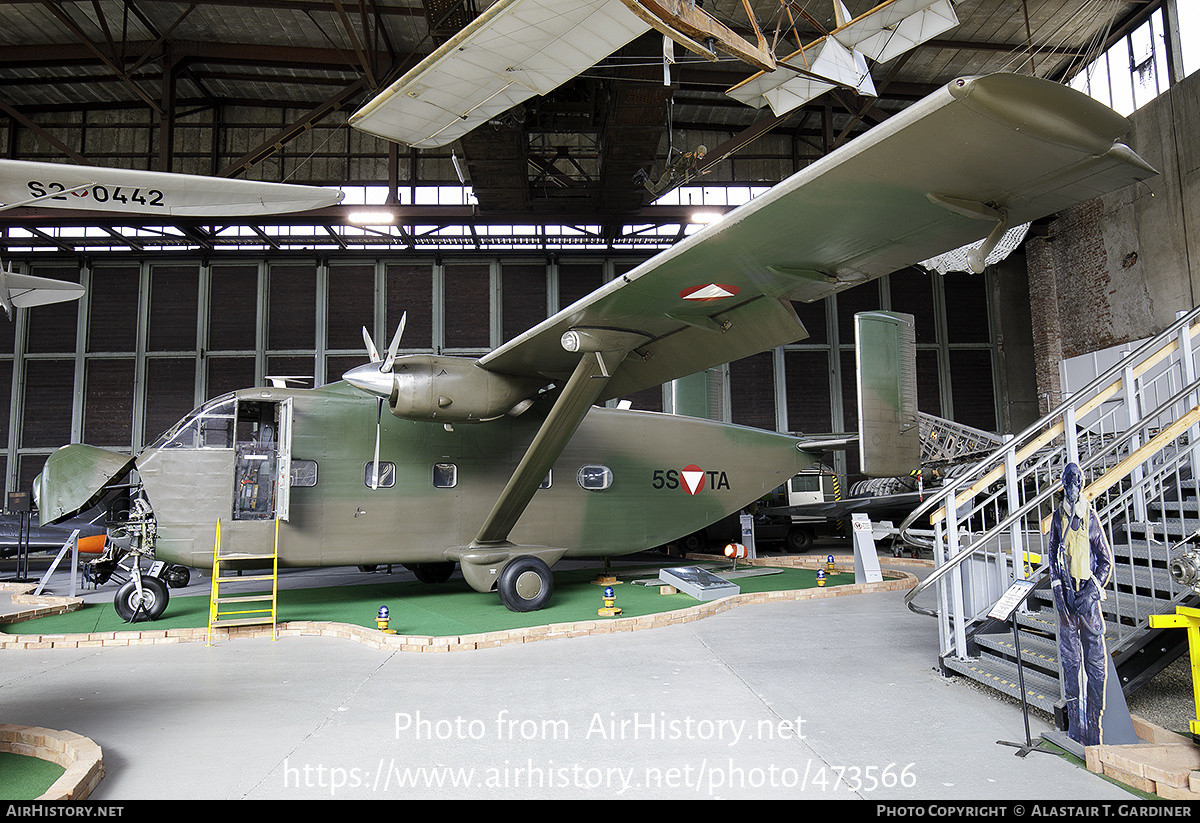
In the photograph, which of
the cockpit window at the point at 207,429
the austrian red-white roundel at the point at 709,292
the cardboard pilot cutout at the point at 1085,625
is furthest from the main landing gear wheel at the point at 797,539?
the cardboard pilot cutout at the point at 1085,625

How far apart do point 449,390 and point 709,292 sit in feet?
12.8

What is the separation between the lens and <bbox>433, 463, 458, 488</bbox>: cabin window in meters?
10.3

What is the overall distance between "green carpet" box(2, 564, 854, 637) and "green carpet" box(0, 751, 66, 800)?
3964 mm

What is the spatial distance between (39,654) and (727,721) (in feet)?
24.1

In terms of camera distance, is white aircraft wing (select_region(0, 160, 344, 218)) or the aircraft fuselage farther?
the aircraft fuselage

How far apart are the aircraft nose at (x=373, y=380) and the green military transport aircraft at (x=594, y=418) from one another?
29mm

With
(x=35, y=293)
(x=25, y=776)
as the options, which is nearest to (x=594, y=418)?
(x=35, y=293)

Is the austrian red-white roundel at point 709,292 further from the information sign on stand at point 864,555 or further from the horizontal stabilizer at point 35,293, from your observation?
the horizontal stabilizer at point 35,293

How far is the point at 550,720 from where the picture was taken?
15.4 ft

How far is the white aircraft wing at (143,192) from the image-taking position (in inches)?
184

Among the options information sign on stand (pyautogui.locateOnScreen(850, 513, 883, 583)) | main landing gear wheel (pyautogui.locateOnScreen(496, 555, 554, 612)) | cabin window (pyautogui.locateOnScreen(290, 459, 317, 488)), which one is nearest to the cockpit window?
cabin window (pyautogui.locateOnScreen(290, 459, 317, 488))

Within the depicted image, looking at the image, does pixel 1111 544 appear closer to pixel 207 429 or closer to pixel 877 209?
pixel 877 209

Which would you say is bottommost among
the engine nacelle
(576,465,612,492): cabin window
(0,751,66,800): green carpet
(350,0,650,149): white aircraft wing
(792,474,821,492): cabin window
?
(0,751,66,800): green carpet

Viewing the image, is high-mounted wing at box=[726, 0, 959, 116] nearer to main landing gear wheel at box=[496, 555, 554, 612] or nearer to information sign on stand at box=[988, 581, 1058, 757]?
main landing gear wheel at box=[496, 555, 554, 612]
